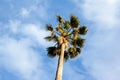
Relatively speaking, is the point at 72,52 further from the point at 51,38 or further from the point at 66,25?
the point at 66,25

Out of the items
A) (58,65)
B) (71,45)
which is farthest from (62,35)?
(58,65)

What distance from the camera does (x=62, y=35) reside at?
1160 inches

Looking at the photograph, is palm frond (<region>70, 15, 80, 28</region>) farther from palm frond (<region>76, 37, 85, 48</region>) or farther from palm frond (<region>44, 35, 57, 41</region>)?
palm frond (<region>44, 35, 57, 41</region>)

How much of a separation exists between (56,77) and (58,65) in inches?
59.4

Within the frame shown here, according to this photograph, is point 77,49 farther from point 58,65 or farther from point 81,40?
point 58,65

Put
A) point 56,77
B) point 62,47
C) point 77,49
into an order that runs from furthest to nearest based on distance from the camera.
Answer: point 77,49 → point 62,47 → point 56,77

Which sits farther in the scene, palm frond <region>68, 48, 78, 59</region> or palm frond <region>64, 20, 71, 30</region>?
palm frond <region>64, 20, 71, 30</region>

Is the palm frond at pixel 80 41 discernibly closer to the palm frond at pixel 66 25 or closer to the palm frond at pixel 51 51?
the palm frond at pixel 66 25

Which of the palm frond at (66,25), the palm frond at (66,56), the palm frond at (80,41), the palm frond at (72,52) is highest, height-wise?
the palm frond at (66,25)

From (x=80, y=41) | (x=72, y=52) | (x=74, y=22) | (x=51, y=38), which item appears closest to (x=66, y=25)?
(x=74, y=22)

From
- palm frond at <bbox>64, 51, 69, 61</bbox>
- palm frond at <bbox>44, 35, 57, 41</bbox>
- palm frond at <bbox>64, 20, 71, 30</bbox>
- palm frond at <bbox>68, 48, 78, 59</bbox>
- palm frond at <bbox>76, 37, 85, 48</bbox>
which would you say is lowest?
palm frond at <bbox>64, 51, 69, 61</bbox>

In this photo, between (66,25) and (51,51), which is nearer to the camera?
(51,51)

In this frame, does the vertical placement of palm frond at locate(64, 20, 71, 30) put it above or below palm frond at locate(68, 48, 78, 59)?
above

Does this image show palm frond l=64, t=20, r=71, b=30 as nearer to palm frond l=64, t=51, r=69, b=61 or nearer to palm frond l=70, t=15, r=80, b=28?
palm frond l=70, t=15, r=80, b=28
